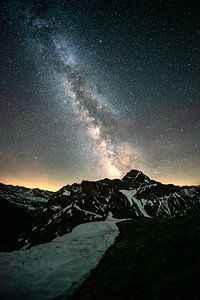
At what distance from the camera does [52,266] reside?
12.6 meters

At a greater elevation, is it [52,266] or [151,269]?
[151,269]

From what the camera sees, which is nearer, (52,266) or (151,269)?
(151,269)

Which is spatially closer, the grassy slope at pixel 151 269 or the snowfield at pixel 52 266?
the grassy slope at pixel 151 269

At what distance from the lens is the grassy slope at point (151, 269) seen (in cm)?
837

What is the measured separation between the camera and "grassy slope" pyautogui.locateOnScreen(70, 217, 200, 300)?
8.37m

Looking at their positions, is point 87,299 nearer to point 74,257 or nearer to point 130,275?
point 130,275

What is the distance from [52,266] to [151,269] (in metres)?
5.22

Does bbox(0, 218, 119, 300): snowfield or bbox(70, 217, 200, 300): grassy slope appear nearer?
bbox(70, 217, 200, 300): grassy slope

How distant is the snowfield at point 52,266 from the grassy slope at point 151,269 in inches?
29.1

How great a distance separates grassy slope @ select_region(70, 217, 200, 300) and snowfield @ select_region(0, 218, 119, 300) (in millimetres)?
739

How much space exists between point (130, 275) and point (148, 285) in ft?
4.32

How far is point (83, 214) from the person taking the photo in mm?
147875

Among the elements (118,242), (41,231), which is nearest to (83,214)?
(41,231)

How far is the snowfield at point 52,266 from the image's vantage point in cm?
1010
